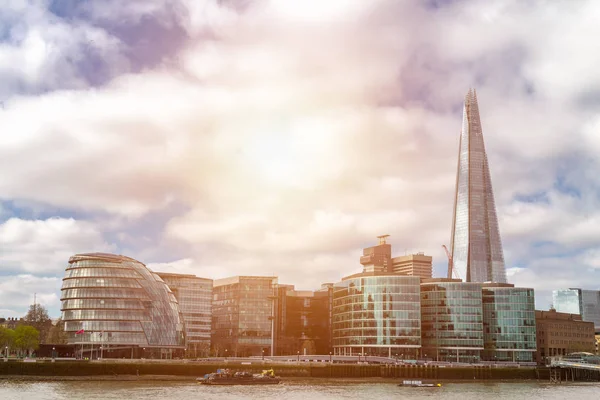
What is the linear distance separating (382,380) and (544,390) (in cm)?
3395

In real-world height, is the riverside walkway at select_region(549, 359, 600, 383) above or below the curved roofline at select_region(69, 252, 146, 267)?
below

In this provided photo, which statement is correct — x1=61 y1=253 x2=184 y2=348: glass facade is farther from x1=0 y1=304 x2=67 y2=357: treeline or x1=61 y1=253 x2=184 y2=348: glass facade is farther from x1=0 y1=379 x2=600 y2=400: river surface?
x1=0 y1=379 x2=600 y2=400: river surface

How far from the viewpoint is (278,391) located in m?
115

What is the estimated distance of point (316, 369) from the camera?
503ft

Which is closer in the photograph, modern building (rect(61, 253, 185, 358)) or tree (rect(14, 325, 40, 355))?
tree (rect(14, 325, 40, 355))

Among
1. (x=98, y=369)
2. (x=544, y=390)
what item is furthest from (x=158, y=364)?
(x=544, y=390)

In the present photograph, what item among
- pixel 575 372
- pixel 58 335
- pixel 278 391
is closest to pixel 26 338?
pixel 58 335

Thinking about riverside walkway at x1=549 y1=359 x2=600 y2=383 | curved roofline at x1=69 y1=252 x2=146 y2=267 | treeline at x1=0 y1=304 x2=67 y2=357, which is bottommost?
riverside walkway at x1=549 y1=359 x2=600 y2=383

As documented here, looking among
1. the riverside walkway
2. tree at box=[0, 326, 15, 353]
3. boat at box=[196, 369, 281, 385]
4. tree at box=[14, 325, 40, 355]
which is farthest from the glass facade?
the riverside walkway

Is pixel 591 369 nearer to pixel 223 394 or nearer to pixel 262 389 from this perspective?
pixel 262 389

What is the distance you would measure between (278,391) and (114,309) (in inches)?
3000

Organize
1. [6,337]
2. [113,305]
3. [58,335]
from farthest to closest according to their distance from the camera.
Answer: [113,305], [58,335], [6,337]

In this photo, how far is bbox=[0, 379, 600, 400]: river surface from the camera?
101812 mm

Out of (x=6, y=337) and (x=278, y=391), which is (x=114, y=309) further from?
(x=278, y=391)
